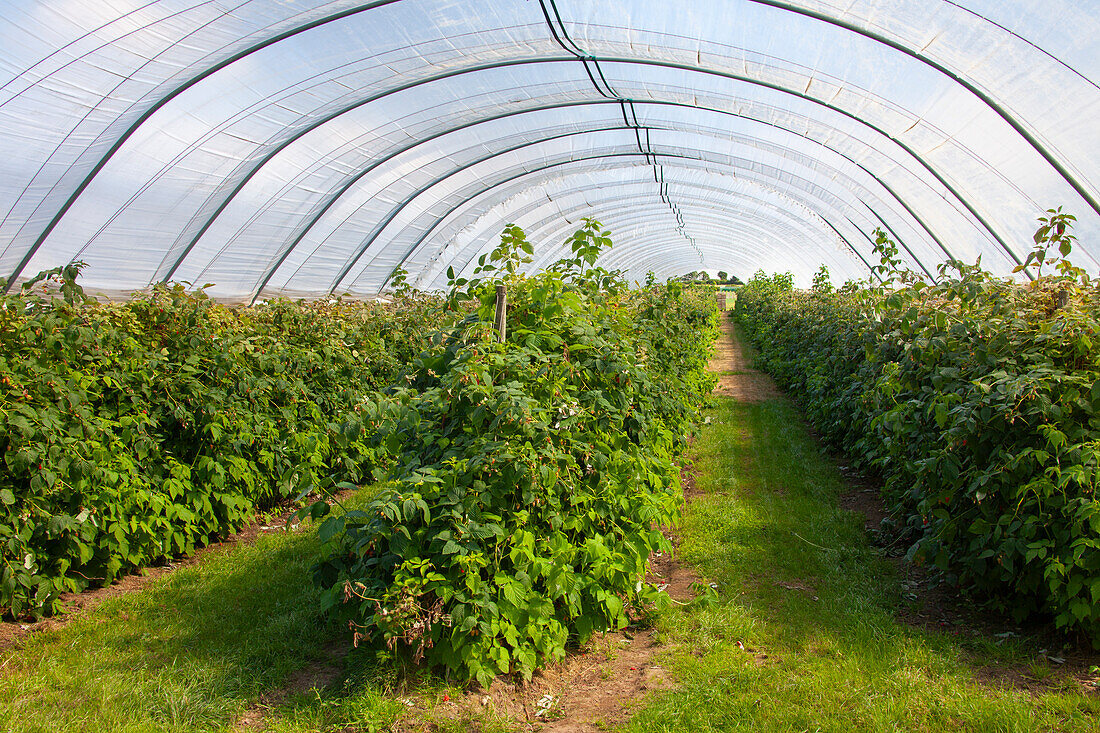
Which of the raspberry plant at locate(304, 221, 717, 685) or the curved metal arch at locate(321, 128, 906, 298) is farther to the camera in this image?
the curved metal arch at locate(321, 128, 906, 298)

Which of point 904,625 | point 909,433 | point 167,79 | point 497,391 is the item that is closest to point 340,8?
point 167,79

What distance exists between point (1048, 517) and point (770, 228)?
20.8 meters

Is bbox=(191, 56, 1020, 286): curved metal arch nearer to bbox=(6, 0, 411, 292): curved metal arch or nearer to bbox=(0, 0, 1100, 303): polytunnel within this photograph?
bbox=(0, 0, 1100, 303): polytunnel

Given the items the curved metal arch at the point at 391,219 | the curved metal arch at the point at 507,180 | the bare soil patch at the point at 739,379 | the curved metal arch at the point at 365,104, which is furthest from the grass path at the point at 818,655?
the curved metal arch at the point at 507,180

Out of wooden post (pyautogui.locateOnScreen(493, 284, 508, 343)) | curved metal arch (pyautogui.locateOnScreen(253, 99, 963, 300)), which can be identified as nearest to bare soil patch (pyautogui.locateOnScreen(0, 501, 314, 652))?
wooden post (pyautogui.locateOnScreen(493, 284, 508, 343))

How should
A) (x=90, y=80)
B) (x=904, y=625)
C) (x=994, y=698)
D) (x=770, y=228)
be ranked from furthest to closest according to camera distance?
1. (x=770, y=228)
2. (x=90, y=80)
3. (x=904, y=625)
4. (x=994, y=698)

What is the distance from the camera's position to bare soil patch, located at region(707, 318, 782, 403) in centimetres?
1348

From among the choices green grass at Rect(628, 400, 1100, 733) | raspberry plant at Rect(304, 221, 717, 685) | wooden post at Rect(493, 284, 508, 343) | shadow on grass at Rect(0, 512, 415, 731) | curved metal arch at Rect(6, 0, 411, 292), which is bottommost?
shadow on grass at Rect(0, 512, 415, 731)

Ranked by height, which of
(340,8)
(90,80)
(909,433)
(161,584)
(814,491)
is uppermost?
(340,8)

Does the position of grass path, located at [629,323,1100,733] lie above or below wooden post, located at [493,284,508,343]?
below

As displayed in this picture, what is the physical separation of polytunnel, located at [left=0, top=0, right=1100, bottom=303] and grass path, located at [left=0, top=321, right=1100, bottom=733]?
162 inches

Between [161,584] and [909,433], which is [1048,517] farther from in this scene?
[161,584]

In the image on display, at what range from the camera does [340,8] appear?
6.66 metres

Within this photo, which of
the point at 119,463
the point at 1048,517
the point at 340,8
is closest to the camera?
the point at 1048,517
